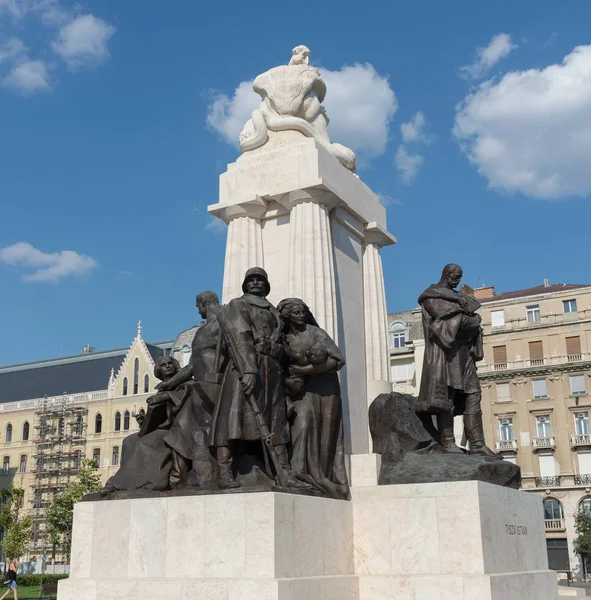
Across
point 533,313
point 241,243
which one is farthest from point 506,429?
point 241,243

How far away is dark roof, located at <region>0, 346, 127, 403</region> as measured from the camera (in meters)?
78.2

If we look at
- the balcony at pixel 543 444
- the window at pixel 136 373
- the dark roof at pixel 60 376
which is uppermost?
the dark roof at pixel 60 376

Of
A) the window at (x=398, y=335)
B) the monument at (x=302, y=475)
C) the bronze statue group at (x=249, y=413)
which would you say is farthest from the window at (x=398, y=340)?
the bronze statue group at (x=249, y=413)

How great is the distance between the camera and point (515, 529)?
1038cm

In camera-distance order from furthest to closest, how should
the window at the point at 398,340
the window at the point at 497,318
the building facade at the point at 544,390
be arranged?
the window at the point at 398,340
the window at the point at 497,318
the building facade at the point at 544,390

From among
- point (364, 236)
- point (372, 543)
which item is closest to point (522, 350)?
A: point (364, 236)

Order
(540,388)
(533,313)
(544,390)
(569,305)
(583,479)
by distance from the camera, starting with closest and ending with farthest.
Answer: (583,479), (544,390), (540,388), (569,305), (533,313)

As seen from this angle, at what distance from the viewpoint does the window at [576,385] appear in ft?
167

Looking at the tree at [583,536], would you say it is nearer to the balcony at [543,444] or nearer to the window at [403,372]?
the balcony at [543,444]

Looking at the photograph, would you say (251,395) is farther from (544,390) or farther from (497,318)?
(497,318)

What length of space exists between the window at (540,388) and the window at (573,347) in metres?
2.29

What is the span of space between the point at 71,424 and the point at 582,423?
145 feet

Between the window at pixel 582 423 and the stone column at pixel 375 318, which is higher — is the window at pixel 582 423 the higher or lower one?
the higher one

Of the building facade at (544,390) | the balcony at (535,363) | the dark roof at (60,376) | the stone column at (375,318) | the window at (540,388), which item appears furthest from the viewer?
the dark roof at (60,376)
